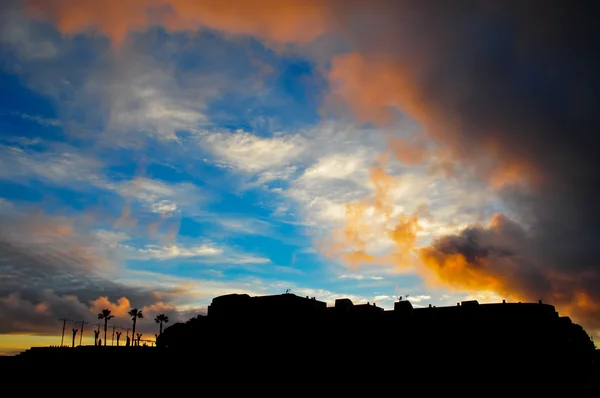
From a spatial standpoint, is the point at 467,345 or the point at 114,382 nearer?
the point at 467,345

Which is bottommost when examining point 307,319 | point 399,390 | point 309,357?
point 399,390

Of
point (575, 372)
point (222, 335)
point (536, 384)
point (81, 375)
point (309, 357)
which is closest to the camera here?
point (536, 384)

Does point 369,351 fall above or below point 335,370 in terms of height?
above

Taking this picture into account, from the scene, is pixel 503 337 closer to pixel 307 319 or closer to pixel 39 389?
pixel 307 319

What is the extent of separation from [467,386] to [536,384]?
21.3 ft

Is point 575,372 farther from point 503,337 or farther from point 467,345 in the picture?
point 467,345

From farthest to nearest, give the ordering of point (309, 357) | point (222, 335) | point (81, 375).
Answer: point (81, 375) < point (222, 335) < point (309, 357)

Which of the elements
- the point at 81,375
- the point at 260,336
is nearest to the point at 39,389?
the point at 81,375

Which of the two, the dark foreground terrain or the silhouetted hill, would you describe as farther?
the silhouetted hill

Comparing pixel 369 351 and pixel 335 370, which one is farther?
pixel 369 351

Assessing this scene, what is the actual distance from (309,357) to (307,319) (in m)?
4.19

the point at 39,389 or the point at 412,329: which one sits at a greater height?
the point at 412,329

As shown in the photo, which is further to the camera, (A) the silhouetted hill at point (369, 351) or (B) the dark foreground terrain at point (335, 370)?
(A) the silhouetted hill at point (369, 351)

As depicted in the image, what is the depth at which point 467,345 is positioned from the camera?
141ft
